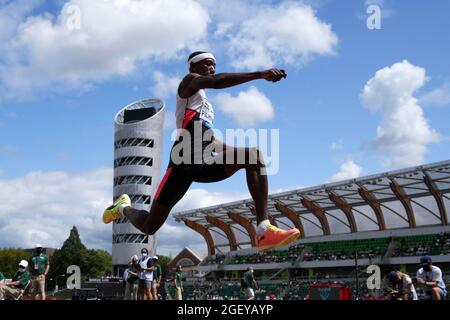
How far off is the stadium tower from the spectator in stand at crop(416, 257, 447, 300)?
58.2m

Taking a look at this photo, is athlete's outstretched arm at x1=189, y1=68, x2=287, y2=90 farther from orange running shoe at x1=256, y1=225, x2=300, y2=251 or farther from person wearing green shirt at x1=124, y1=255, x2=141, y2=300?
person wearing green shirt at x1=124, y1=255, x2=141, y2=300

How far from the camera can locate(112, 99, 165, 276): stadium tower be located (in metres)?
68.0

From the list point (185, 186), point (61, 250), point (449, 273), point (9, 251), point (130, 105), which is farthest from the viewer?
point (9, 251)

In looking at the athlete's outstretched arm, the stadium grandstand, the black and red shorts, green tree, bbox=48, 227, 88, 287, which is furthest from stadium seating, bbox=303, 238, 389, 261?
green tree, bbox=48, 227, 88, 287

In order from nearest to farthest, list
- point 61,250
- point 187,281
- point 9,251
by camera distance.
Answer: point 187,281
point 61,250
point 9,251

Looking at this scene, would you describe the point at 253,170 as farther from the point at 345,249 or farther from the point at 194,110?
the point at 345,249

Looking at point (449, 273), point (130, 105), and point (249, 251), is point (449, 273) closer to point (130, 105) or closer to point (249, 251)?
point (249, 251)

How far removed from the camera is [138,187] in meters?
68.9

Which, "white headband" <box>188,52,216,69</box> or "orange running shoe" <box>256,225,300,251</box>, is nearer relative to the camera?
"orange running shoe" <box>256,225,300,251</box>

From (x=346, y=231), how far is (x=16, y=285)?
31970 millimetres

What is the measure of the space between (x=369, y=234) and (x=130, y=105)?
42548 mm

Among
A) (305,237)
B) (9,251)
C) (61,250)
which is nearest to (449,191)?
(305,237)

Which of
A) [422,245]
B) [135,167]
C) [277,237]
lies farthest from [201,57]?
[135,167]

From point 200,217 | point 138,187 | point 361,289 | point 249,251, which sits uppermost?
point 138,187
